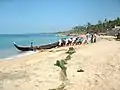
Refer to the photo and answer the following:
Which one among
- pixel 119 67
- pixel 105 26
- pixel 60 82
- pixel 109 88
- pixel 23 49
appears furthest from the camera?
pixel 105 26

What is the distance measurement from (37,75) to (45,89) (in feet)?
6.92

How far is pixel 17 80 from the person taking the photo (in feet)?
28.9

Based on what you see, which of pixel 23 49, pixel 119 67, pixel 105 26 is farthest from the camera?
pixel 105 26

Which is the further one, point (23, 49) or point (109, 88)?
point (23, 49)

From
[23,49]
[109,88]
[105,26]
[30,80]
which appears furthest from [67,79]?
[105,26]

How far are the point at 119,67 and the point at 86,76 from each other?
2.13m

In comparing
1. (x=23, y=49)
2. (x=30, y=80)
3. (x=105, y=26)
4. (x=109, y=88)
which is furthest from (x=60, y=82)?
(x=105, y=26)

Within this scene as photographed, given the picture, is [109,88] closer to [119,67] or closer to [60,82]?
[60,82]

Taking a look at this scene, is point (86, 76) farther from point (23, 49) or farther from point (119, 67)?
point (23, 49)

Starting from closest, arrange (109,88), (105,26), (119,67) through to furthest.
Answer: (109,88) → (119,67) → (105,26)

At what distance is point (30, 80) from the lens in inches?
343

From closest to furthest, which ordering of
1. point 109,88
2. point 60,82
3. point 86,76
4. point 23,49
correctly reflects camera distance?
point 109,88 → point 60,82 → point 86,76 → point 23,49

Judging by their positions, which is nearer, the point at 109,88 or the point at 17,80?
the point at 109,88

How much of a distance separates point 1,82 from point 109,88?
11.3 feet
